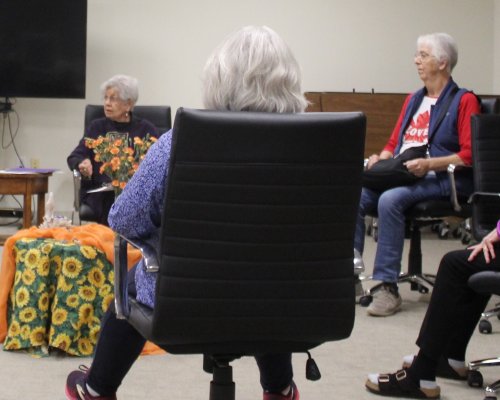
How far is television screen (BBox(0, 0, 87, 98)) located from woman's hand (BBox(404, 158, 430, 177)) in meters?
3.53

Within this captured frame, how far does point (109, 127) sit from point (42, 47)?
6.75 feet

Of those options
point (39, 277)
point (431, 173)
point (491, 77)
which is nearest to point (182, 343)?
point (39, 277)

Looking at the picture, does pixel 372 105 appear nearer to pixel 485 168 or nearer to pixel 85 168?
pixel 85 168

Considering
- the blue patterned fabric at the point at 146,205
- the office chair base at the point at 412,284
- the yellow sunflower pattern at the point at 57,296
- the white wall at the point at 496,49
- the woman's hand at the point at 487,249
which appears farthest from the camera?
the white wall at the point at 496,49

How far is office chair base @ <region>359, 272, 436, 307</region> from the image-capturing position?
4.38 metres

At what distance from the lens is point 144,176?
2109mm

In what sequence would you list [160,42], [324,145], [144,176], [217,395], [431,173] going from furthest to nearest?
[160,42] → [431,173] → [217,395] → [144,176] → [324,145]

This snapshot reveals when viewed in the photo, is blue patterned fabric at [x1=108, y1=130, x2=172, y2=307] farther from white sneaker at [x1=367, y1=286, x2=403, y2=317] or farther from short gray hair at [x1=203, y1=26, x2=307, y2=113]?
white sneaker at [x1=367, y1=286, x2=403, y2=317]

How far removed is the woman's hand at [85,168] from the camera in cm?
508

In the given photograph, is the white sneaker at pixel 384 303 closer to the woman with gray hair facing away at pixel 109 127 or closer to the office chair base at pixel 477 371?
the office chair base at pixel 477 371

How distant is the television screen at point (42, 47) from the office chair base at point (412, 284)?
347 centimetres

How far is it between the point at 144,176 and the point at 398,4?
584 centimetres

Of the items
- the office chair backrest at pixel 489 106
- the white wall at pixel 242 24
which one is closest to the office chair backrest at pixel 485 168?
the office chair backrest at pixel 489 106

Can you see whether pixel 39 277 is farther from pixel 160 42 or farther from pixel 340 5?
pixel 340 5
